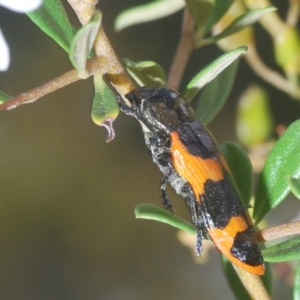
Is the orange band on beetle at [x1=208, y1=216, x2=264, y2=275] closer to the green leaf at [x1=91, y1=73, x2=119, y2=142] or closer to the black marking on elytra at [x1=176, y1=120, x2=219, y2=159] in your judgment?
the black marking on elytra at [x1=176, y1=120, x2=219, y2=159]

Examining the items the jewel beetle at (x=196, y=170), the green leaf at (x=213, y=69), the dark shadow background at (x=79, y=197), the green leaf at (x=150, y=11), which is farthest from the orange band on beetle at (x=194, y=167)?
the dark shadow background at (x=79, y=197)

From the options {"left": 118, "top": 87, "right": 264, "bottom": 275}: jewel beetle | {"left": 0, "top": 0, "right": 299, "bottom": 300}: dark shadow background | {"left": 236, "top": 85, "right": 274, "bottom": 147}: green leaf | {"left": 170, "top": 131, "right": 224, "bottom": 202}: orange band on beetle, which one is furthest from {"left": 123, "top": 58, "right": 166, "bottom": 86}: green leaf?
{"left": 0, "top": 0, "right": 299, "bottom": 300}: dark shadow background

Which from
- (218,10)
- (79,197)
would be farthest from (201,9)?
(79,197)

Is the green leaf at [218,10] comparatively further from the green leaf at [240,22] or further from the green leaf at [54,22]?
the green leaf at [54,22]

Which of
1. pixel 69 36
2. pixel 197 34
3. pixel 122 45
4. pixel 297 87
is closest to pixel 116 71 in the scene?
pixel 69 36

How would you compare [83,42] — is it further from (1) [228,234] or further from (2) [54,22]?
(1) [228,234]

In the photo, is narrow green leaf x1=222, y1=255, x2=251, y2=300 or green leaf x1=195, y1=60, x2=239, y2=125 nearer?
narrow green leaf x1=222, y1=255, x2=251, y2=300
